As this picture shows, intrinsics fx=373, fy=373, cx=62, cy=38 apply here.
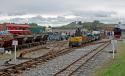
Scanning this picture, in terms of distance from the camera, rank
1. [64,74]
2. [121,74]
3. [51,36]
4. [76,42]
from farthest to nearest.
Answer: [51,36] → [76,42] → [64,74] → [121,74]

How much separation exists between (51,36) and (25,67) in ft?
167

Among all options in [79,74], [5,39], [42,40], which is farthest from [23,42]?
[79,74]

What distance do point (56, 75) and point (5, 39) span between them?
73.1ft

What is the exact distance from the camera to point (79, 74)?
762 inches

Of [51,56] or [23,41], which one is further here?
[23,41]

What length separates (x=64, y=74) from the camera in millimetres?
18797

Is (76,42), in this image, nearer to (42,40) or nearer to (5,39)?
(42,40)

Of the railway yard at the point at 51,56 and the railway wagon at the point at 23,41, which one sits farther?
the railway wagon at the point at 23,41

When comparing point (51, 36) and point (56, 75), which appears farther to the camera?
point (51, 36)

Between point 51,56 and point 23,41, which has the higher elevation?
point 23,41

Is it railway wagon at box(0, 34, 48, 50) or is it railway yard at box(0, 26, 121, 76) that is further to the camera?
railway wagon at box(0, 34, 48, 50)

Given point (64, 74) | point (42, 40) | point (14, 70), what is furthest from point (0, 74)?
point (42, 40)

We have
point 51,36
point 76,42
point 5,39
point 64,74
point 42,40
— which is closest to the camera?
point 64,74

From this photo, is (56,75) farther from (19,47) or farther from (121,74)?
(19,47)
